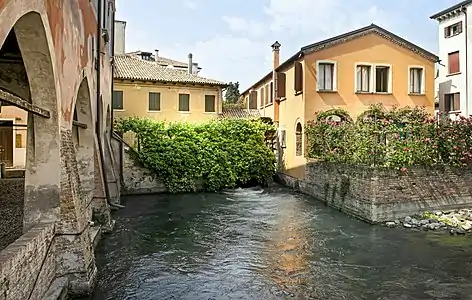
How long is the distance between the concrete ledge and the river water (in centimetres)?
58

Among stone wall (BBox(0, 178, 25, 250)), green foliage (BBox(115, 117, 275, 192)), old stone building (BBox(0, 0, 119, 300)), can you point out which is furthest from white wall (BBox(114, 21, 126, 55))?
old stone building (BBox(0, 0, 119, 300))

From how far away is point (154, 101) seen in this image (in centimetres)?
2194

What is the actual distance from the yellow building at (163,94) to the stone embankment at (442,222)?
13.0m

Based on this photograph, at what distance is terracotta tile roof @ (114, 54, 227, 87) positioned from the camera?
21.5 m

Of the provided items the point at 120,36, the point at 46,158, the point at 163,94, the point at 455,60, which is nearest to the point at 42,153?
the point at 46,158

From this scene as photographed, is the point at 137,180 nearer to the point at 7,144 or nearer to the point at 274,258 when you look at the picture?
the point at 7,144

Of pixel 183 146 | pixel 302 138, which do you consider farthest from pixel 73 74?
pixel 302 138

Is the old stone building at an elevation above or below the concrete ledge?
above

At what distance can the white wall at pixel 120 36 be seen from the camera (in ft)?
76.3

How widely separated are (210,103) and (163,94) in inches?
102

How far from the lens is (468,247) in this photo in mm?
9758

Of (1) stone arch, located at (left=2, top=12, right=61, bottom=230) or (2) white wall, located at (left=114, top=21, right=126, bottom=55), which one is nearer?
(1) stone arch, located at (left=2, top=12, right=61, bottom=230)

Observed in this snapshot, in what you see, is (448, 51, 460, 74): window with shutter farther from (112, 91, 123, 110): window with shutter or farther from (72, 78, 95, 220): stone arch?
(72, 78, 95, 220): stone arch

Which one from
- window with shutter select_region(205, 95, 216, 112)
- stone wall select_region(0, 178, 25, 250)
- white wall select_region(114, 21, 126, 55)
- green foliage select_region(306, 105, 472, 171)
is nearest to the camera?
stone wall select_region(0, 178, 25, 250)
